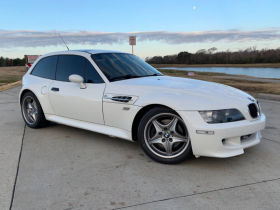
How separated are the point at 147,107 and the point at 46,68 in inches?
99.4

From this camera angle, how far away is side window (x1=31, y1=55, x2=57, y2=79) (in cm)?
501

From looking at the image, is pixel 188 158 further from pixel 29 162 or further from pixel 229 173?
pixel 29 162

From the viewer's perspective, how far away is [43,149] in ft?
13.6

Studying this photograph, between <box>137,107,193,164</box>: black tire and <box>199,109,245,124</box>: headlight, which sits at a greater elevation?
<box>199,109,245,124</box>: headlight

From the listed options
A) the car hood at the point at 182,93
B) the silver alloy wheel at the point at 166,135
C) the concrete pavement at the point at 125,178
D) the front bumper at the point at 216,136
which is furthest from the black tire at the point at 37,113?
the front bumper at the point at 216,136

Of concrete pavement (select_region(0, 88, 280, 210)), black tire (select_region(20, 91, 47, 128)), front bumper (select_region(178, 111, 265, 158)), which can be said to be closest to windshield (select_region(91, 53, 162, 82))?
concrete pavement (select_region(0, 88, 280, 210))

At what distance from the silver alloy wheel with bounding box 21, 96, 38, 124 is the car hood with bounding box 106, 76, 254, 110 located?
2.14 metres

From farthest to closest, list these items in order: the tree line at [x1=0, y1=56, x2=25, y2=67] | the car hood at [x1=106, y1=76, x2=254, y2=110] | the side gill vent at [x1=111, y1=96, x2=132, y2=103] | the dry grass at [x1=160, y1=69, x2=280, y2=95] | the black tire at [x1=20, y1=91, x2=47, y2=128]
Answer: the tree line at [x1=0, y1=56, x2=25, y2=67] < the dry grass at [x1=160, y1=69, x2=280, y2=95] < the black tire at [x1=20, y1=91, x2=47, y2=128] < the side gill vent at [x1=111, y1=96, x2=132, y2=103] < the car hood at [x1=106, y1=76, x2=254, y2=110]

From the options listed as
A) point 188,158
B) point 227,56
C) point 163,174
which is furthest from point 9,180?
point 227,56

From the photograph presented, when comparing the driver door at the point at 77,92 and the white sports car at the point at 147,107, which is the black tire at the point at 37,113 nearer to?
the white sports car at the point at 147,107

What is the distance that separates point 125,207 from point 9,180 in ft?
4.86

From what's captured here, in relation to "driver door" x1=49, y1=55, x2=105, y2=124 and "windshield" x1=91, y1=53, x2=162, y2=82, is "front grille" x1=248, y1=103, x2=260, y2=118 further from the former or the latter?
"driver door" x1=49, y1=55, x2=105, y2=124

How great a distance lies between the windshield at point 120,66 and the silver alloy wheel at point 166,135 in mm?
996

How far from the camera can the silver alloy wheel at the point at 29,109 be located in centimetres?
534
